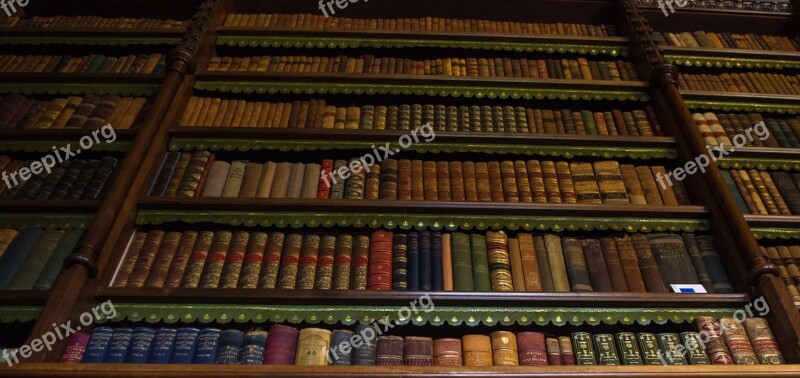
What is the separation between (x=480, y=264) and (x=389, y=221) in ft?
1.15

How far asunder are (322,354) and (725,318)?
1.20 metres

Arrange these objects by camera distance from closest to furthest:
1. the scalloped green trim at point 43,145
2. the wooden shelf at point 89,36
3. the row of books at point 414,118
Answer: the scalloped green trim at point 43,145, the row of books at point 414,118, the wooden shelf at point 89,36

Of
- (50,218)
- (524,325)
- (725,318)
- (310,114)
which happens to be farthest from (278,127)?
(725,318)

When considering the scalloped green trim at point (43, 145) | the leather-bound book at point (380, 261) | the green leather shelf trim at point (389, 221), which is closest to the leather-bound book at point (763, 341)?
the green leather shelf trim at point (389, 221)

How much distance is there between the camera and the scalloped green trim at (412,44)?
10.1 ft

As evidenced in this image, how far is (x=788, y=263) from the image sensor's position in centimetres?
221

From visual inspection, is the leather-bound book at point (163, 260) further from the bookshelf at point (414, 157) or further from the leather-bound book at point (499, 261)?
the leather-bound book at point (499, 261)

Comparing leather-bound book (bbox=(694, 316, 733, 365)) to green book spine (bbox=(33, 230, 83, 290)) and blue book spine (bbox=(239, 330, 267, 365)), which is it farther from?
green book spine (bbox=(33, 230, 83, 290))

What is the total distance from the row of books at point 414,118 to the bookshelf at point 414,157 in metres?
0.08

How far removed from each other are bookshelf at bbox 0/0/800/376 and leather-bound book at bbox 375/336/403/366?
105 mm

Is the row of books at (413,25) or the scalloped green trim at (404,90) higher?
the row of books at (413,25)

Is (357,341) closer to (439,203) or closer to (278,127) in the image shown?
(439,203)

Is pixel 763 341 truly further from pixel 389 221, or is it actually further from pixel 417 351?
pixel 389 221

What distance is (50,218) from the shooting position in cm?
226
